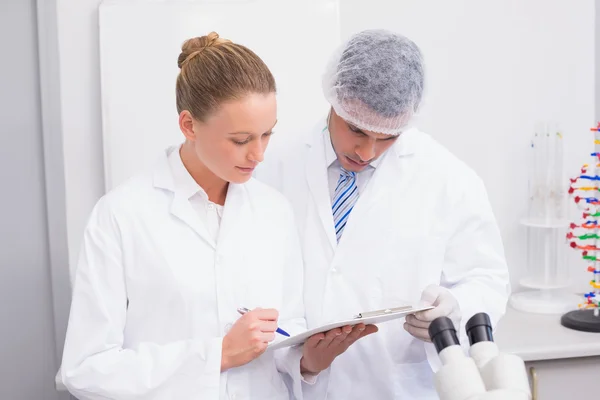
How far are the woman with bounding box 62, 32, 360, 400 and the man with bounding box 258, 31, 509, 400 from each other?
16 cm

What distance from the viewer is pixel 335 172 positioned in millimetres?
1685

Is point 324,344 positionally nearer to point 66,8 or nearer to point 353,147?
point 353,147

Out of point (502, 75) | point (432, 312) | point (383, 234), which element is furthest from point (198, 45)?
point (502, 75)

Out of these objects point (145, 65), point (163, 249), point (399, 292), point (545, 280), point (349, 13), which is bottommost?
point (545, 280)

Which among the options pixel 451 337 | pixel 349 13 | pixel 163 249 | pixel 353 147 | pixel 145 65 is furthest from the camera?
pixel 349 13

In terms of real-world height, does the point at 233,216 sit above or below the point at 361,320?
above

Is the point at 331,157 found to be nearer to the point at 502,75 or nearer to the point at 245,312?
the point at 245,312

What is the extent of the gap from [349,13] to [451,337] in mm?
1472

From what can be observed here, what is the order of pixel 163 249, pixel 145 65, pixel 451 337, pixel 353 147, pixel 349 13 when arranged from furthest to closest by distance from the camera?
pixel 349 13 → pixel 145 65 → pixel 353 147 → pixel 163 249 → pixel 451 337

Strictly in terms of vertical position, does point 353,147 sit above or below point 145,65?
below

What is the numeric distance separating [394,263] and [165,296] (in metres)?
0.52

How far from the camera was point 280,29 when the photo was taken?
7.01 ft

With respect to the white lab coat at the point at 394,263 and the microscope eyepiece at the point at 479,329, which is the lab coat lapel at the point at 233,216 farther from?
the microscope eyepiece at the point at 479,329

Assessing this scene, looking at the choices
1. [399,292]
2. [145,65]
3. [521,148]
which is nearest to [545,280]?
[521,148]
